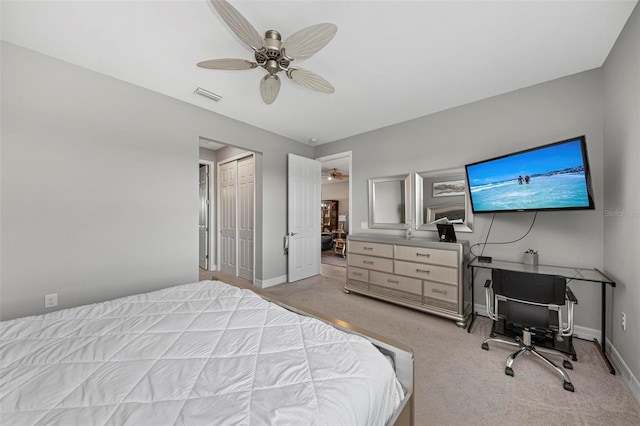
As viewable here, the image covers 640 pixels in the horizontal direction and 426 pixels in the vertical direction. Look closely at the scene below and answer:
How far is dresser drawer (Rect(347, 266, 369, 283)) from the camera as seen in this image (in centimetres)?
338

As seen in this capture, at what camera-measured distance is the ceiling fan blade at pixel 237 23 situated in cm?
124

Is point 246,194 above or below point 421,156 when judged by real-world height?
below

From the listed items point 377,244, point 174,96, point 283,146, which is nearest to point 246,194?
point 283,146

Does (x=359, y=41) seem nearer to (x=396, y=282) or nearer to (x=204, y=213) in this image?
(x=396, y=282)

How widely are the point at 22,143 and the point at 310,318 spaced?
8.94ft

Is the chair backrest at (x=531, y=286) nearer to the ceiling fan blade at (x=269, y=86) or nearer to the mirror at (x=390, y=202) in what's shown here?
the mirror at (x=390, y=202)

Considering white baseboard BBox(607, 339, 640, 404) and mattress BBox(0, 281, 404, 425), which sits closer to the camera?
mattress BBox(0, 281, 404, 425)

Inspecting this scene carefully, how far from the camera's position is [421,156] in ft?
10.8

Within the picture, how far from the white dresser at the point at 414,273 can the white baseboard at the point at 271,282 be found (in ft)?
3.81

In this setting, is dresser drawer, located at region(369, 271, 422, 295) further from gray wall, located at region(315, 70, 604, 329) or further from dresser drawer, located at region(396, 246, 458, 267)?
gray wall, located at region(315, 70, 604, 329)

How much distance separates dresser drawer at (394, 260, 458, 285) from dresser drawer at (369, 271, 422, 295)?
0.08 metres

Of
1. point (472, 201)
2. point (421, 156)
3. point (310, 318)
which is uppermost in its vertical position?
point (421, 156)

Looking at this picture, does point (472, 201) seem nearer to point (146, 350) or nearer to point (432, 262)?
point (432, 262)

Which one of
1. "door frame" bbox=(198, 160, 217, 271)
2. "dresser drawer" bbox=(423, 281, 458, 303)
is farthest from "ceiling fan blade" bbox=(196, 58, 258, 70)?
"door frame" bbox=(198, 160, 217, 271)
